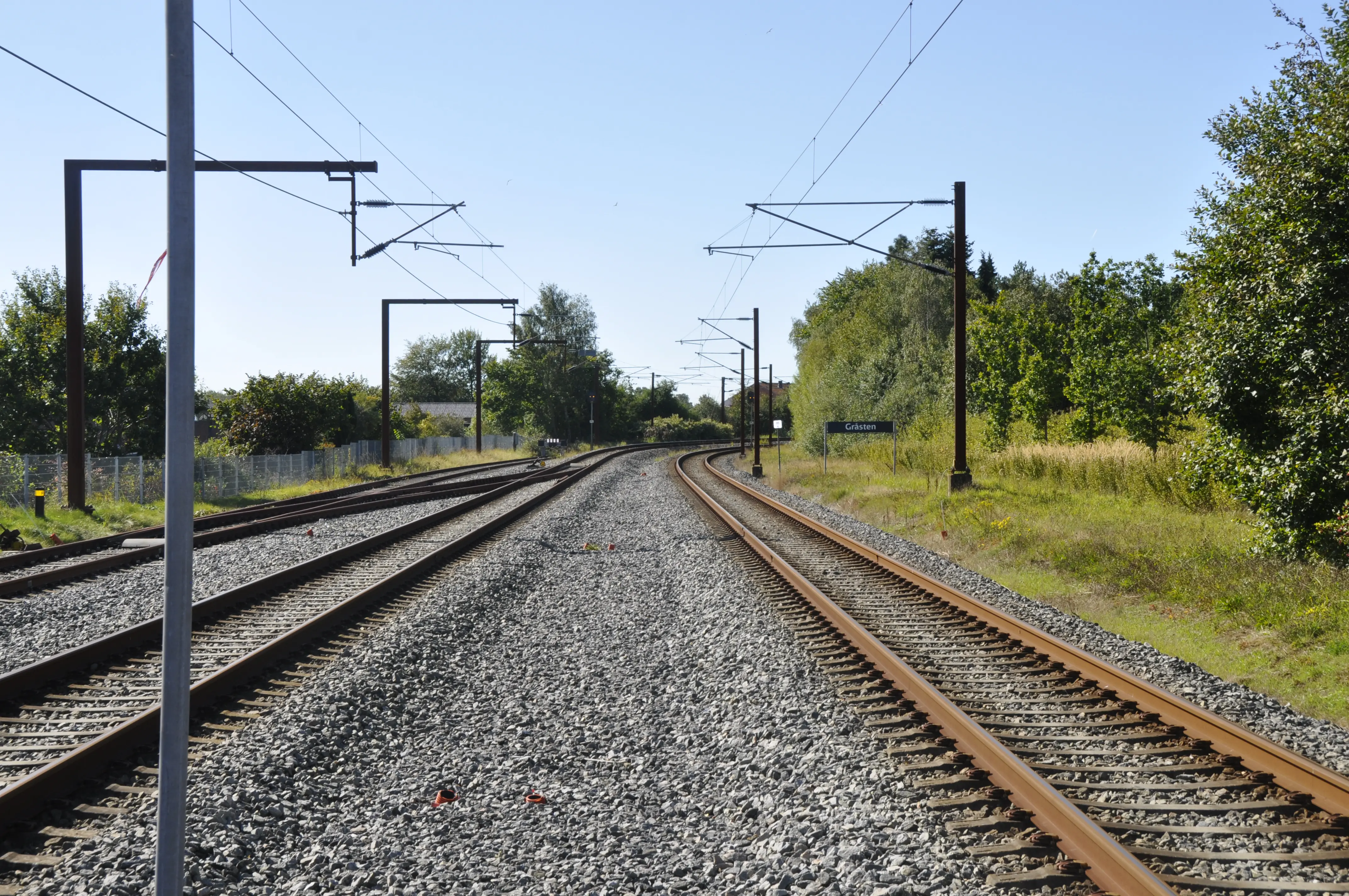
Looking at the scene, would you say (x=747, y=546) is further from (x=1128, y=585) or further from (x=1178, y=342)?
(x=1178, y=342)

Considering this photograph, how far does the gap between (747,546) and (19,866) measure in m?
12.0

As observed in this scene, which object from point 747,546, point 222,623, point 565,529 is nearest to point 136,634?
point 222,623

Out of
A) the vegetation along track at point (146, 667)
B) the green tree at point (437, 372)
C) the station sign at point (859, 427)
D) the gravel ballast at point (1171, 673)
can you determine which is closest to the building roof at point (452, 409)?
the green tree at point (437, 372)

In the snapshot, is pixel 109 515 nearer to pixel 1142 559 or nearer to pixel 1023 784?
pixel 1142 559

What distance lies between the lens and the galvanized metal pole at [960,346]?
20297mm

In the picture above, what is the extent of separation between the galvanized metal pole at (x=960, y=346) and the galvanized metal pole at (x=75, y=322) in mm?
18718

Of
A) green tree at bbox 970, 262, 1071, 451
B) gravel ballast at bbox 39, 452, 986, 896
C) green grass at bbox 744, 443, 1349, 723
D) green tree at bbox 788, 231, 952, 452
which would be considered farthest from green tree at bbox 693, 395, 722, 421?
gravel ballast at bbox 39, 452, 986, 896

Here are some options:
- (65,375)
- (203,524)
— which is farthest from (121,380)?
(203,524)

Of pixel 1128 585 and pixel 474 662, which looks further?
pixel 1128 585

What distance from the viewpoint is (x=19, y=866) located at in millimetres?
4516

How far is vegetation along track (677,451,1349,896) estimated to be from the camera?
4230mm

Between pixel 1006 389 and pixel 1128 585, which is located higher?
pixel 1006 389

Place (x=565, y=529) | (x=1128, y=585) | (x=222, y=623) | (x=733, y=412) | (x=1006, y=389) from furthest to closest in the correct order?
(x=733, y=412), (x=1006, y=389), (x=565, y=529), (x=1128, y=585), (x=222, y=623)

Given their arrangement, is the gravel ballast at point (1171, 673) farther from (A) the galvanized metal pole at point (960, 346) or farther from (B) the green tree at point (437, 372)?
(B) the green tree at point (437, 372)
